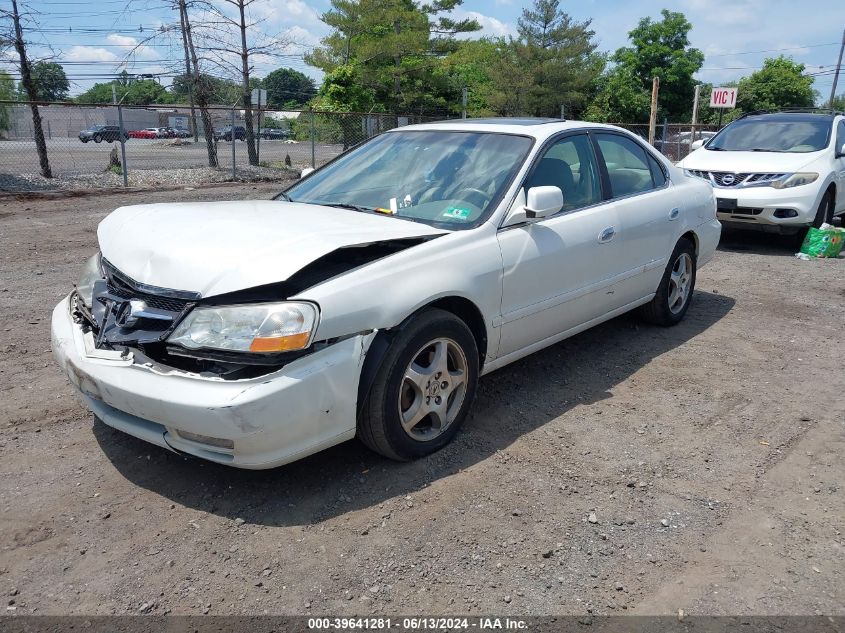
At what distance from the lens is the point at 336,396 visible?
3.02m

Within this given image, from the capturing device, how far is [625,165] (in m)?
5.04

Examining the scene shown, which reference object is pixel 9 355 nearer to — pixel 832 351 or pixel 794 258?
pixel 832 351

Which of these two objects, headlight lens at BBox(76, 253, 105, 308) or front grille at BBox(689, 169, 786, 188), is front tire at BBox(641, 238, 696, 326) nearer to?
front grille at BBox(689, 169, 786, 188)

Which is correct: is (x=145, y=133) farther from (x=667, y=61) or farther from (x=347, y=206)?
(x=347, y=206)

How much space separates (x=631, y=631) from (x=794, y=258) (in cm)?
A: 754

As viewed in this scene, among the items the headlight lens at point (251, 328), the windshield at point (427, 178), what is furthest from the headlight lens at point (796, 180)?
the headlight lens at point (251, 328)

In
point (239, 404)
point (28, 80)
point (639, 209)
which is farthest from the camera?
point (28, 80)

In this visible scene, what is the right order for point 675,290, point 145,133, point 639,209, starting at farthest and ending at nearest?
point 145,133
point 675,290
point 639,209

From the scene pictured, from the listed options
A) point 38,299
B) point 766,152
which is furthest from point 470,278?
point 766,152

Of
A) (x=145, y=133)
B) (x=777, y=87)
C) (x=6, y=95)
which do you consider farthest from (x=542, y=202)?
(x=777, y=87)

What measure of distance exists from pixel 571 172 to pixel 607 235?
46cm

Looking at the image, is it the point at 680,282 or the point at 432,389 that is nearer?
the point at 432,389

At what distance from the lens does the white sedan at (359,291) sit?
2.89 metres

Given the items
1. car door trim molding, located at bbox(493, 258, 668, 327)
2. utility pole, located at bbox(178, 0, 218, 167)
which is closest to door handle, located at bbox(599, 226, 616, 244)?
car door trim molding, located at bbox(493, 258, 668, 327)
